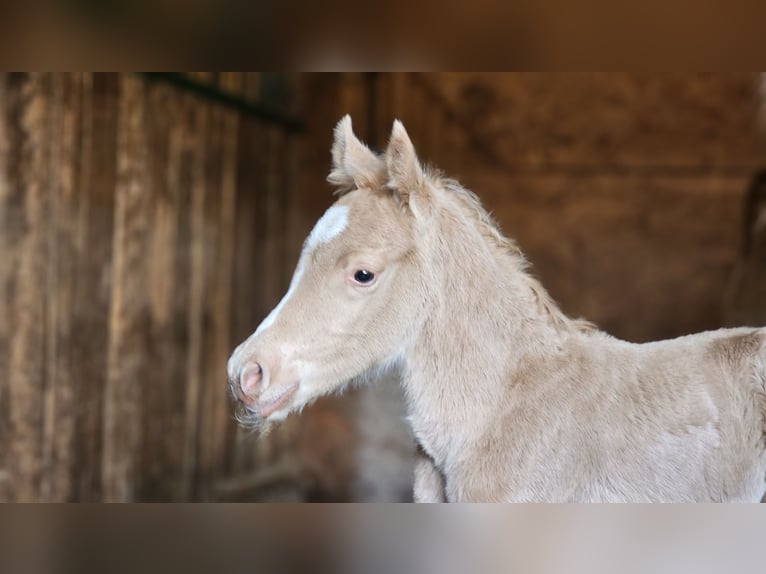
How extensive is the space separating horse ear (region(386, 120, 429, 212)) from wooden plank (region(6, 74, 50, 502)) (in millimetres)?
2259

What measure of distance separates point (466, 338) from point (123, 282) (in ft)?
9.04

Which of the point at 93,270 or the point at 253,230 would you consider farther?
the point at 253,230

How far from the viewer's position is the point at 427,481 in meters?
1.50

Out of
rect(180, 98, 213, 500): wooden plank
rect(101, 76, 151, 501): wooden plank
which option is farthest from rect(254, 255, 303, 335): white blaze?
rect(180, 98, 213, 500): wooden plank

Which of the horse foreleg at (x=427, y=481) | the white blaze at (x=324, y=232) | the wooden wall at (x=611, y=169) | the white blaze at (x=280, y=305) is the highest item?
the wooden wall at (x=611, y=169)

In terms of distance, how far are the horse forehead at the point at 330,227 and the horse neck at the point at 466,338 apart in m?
0.18

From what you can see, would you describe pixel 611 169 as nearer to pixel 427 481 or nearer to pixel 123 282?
pixel 123 282

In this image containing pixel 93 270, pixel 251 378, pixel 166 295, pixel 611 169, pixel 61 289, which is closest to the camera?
pixel 251 378

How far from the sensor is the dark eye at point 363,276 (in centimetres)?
139

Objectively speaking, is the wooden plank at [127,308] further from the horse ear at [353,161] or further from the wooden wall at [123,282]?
the horse ear at [353,161]

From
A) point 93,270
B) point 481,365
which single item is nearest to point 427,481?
point 481,365

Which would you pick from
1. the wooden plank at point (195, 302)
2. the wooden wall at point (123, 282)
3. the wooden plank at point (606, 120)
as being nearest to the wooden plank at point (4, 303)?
the wooden wall at point (123, 282)

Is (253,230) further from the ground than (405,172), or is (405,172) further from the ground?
(253,230)

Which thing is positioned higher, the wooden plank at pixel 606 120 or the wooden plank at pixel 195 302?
the wooden plank at pixel 606 120
